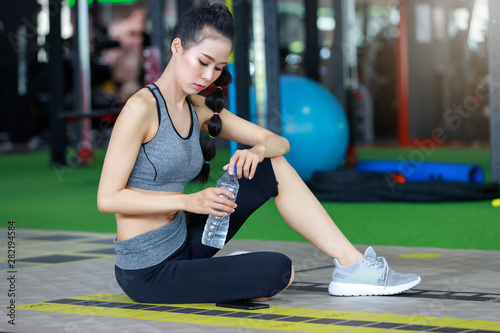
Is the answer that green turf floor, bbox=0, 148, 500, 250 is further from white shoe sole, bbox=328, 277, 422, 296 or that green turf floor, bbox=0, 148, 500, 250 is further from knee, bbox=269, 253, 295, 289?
knee, bbox=269, 253, 295, 289

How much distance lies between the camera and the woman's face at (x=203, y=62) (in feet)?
8.61

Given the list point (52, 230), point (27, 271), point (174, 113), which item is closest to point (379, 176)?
point (52, 230)

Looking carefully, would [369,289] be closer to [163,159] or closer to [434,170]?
[163,159]

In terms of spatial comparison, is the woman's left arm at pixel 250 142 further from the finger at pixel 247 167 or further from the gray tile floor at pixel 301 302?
the gray tile floor at pixel 301 302

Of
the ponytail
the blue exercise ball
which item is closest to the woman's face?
the ponytail

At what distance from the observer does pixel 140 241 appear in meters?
2.70

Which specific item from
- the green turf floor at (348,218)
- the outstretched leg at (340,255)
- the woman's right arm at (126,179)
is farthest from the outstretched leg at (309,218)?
the green turf floor at (348,218)

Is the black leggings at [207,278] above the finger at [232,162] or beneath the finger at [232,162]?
beneath

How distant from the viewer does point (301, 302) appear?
282cm

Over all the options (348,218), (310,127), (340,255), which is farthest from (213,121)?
(310,127)

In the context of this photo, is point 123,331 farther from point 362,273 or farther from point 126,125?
point 362,273

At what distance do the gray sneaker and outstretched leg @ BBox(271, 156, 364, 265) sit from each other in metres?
0.03

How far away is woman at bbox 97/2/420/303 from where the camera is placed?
8.48 feet

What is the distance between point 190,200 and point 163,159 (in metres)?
0.20
